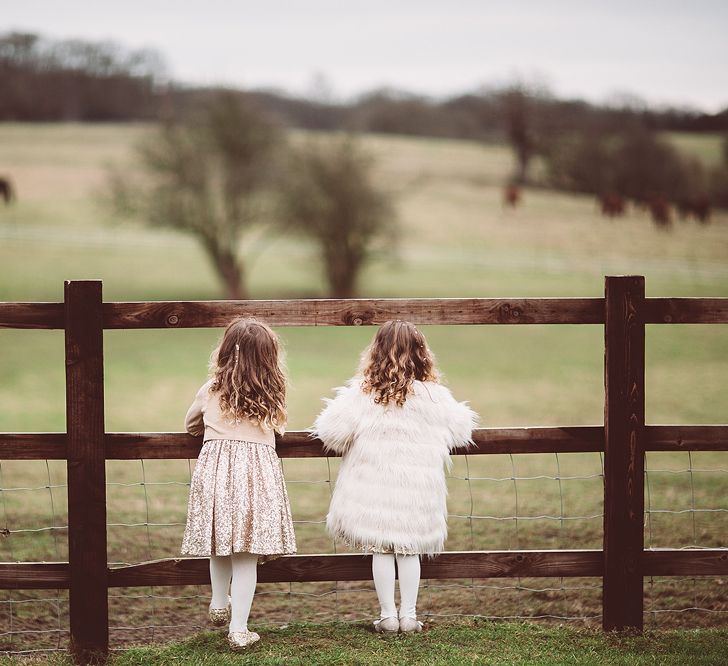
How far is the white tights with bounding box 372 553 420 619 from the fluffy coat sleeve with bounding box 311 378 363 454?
550 millimetres

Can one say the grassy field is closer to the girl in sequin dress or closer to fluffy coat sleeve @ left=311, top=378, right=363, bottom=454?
the girl in sequin dress

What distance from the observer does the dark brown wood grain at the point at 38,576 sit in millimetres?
4125

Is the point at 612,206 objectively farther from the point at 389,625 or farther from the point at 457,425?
the point at 389,625

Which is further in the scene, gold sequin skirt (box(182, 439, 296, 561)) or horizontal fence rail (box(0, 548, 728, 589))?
horizontal fence rail (box(0, 548, 728, 589))

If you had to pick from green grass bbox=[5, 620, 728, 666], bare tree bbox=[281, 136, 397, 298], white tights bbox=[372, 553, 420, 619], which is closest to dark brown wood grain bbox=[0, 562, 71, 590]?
green grass bbox=[5, 620, 728, 666]

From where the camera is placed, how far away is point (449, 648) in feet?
13.2

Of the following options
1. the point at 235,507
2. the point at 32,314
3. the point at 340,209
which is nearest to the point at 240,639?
the point at 235,507

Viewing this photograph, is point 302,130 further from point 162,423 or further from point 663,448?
point 663,448

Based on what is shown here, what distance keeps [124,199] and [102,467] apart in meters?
32.5

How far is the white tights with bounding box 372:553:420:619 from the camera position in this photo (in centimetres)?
415

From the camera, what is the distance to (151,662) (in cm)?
396

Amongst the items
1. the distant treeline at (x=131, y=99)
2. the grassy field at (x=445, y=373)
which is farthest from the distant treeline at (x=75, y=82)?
the grassy field at (x=445, y=373)

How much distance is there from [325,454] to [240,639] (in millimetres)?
913

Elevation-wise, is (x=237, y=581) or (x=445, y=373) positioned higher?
(x=237, y=581)
